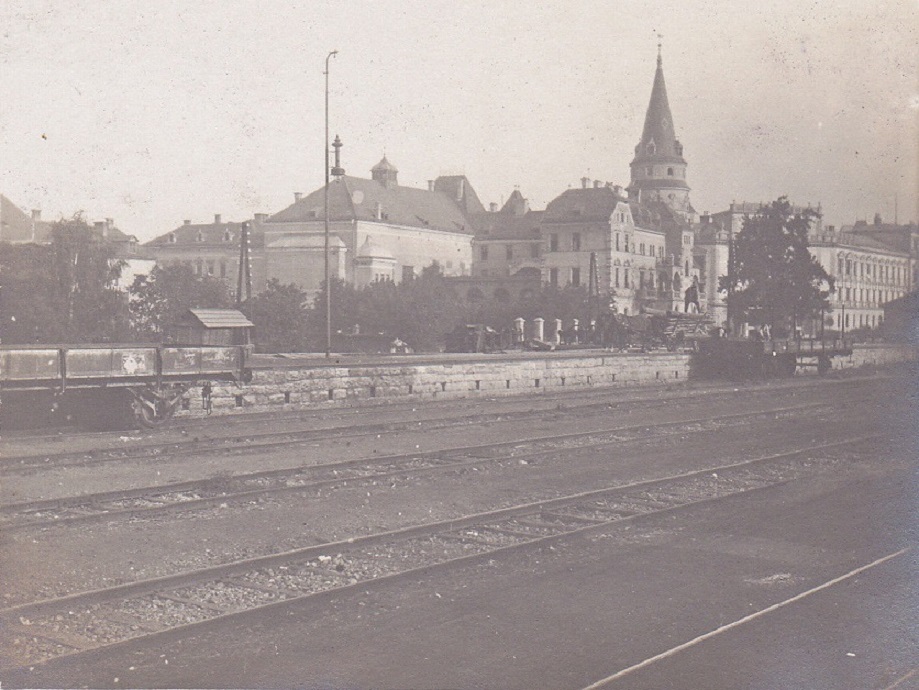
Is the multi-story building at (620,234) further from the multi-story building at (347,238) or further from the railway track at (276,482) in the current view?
the railway track at (276,482)

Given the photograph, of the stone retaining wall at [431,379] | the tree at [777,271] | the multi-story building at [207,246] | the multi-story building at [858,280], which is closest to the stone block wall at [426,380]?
the stone retaining wall at [431,379]

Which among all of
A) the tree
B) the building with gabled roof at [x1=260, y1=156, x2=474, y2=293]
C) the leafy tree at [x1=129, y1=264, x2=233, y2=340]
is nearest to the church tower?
the building with gabled roof at [x1=260, y1=156, x2=474, y2=293]

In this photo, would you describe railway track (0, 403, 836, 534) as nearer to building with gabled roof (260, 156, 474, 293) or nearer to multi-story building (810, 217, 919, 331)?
multi-story building (810, 217, 919, 331)

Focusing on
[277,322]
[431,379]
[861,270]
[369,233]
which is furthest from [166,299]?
[861,270]

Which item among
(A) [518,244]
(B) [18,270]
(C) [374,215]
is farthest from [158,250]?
(B) [18,270]

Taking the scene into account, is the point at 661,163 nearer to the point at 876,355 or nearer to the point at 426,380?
the point at 876,355

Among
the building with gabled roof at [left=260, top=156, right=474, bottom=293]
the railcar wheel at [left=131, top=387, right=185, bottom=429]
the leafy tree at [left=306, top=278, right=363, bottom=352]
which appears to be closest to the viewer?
the railcar wheel at [left=131, top=387, right=185, bottom=429]
